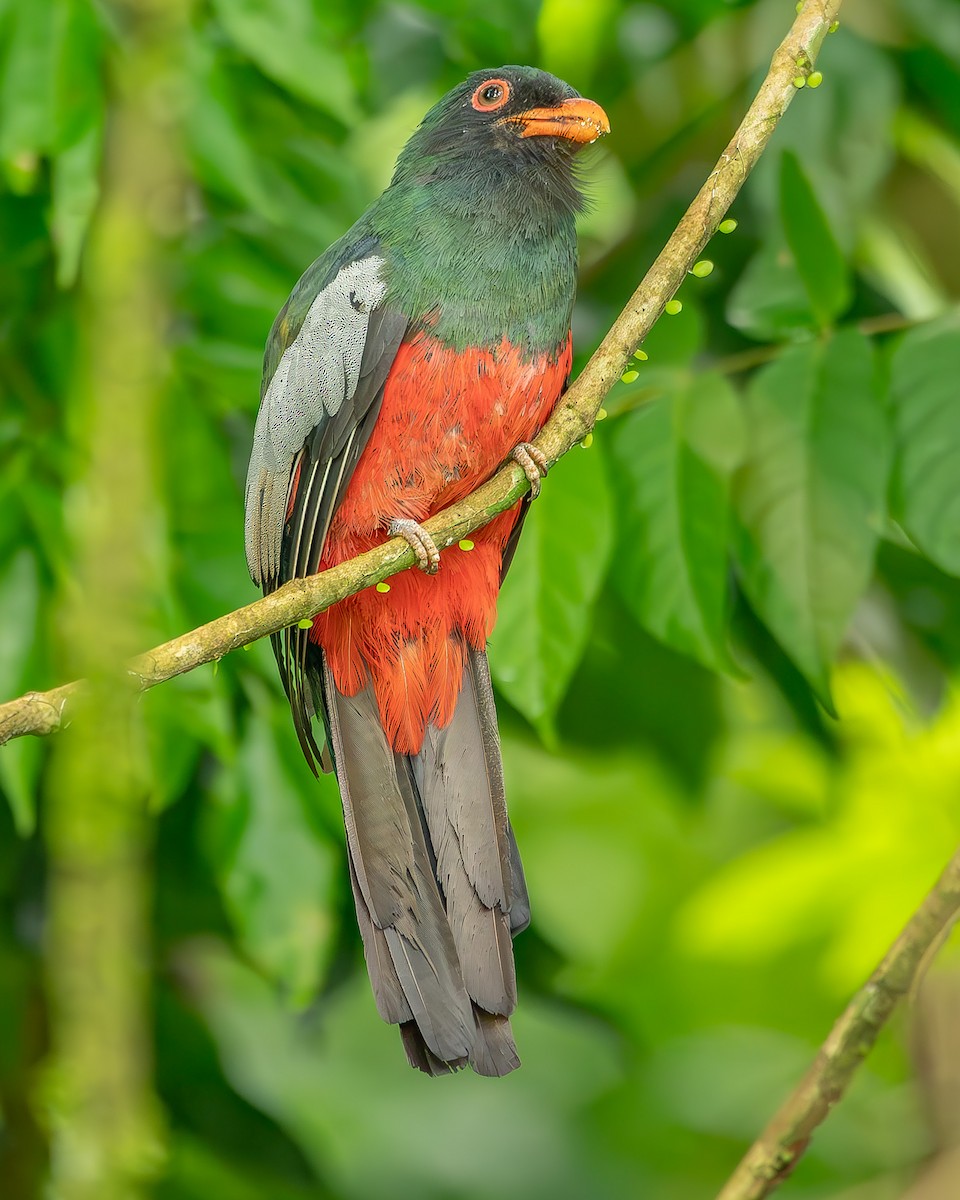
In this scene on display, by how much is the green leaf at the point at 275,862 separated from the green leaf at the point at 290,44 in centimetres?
135

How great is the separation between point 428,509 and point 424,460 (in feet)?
0.39

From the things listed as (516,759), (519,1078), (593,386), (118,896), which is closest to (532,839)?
(516,759)

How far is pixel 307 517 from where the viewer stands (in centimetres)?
309

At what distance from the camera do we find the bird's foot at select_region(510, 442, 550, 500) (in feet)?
9.45

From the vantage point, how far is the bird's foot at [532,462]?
2.88 metres

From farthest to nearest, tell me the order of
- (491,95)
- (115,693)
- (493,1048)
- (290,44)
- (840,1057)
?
(491,95)
(290,44)
(493,1048)
(840,1057)
(115,693)

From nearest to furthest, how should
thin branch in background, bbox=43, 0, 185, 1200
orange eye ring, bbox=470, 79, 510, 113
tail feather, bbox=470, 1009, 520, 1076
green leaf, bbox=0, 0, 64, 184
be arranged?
thin branch in background, bbox=43, 0, 185, 1200 < tail feather, bbox=470, 1009, 520, 1076 < green leaf, bbox=0, 0, 64, 184 < orange eye ring, bbox=470, 79, 510, 113

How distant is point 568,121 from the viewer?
321cm

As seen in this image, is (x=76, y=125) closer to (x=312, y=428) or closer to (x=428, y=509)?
(x=312, y=428)

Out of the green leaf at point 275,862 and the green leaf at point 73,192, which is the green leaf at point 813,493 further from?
the green leaf at point 73,192

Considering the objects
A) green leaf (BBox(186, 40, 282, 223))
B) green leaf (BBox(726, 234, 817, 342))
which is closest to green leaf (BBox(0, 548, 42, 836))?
green leaf (BBox(186, 40, 282, 223))

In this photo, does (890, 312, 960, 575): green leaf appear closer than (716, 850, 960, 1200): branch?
No

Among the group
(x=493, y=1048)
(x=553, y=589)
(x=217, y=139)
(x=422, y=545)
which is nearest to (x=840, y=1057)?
(x=493, y=1048)

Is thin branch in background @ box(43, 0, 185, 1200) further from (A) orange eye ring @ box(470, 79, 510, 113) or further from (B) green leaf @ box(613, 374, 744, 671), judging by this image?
(A) orange eye ring @ box(470, 79, 510, 113)
